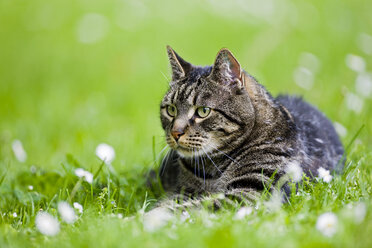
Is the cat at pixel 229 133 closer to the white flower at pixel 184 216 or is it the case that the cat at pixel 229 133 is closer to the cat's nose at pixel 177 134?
the cat's nose at pixel 177 134

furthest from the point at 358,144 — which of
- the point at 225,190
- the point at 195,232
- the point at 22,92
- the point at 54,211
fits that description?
the point at 22,92

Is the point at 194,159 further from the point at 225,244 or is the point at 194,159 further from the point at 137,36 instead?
the point at 137,36

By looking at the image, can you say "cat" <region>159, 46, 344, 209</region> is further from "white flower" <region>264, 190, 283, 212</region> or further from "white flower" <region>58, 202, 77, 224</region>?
"white flower" <region>58, 202, 77, 224</region>

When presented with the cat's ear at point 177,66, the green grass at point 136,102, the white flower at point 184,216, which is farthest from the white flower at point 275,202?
the cat's ear at point 177,66

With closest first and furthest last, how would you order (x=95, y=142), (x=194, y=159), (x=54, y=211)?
(x=54, y=211), (x=194, y=159), (x=95, y=142)

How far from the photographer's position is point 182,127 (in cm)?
316

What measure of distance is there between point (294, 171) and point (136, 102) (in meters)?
3.73

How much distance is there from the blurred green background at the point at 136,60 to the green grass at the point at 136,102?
3 centimetres

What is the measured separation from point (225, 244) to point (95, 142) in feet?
10.2

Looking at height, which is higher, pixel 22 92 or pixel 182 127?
pixel 182 127

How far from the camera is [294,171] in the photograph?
2.94 metres

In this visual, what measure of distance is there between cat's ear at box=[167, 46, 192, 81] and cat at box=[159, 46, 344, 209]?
10 centimetres

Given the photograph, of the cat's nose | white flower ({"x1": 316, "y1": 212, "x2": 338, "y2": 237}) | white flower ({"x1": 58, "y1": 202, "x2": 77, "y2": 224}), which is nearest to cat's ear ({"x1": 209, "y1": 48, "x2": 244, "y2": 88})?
the cat's nose

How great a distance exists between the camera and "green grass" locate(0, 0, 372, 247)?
2330mm
